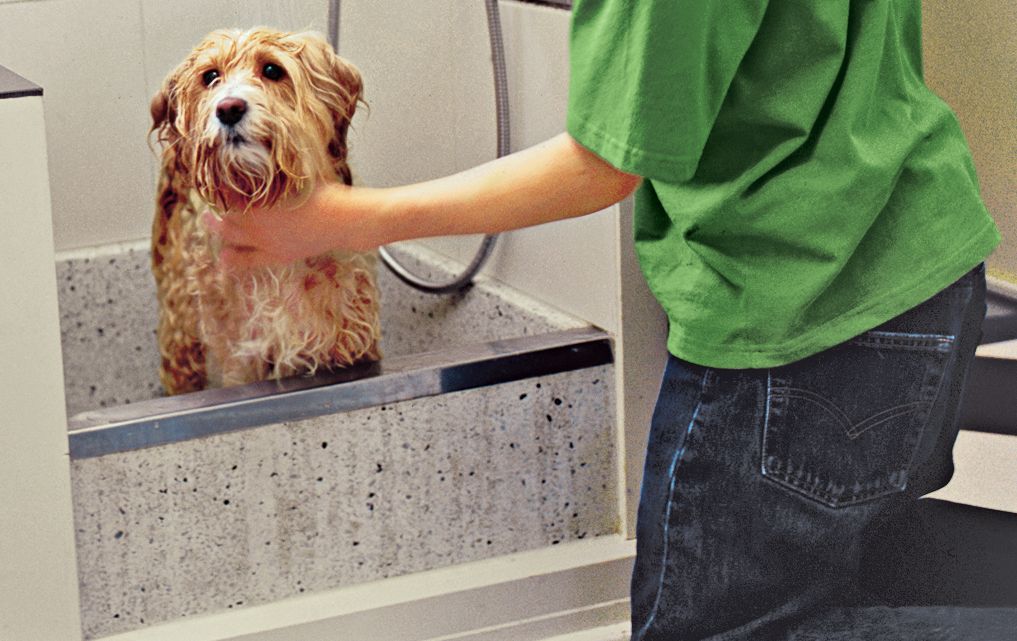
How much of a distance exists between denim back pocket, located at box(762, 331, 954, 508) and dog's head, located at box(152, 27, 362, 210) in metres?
0.54

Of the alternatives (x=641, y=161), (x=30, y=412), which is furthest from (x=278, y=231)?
(x=641, y=161)

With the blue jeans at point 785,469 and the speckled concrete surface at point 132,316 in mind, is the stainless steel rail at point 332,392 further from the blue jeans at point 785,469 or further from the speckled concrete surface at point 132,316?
the blue jeans at point 785,469

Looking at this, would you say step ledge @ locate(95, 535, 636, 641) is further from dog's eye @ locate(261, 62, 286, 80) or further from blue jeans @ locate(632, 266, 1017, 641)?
dog's eye @ locate(261, 62, 286, 80)

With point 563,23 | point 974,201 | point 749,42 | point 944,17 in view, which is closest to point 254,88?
point 563,23

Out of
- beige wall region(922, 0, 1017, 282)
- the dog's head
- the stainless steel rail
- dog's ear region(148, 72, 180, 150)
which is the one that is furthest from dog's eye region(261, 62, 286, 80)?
beige wall region(922, 0, 1017, 282)

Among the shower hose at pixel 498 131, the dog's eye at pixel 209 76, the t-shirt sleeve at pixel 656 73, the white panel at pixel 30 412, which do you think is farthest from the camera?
the shower hose at pixel 498 131

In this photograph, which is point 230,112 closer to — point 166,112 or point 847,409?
point 166,112

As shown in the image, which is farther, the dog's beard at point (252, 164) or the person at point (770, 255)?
the dog's beard at point (252, 164)

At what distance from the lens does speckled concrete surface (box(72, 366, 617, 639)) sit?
58.8 inches

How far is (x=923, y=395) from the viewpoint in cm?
119

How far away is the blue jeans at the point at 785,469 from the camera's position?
46.2 inches

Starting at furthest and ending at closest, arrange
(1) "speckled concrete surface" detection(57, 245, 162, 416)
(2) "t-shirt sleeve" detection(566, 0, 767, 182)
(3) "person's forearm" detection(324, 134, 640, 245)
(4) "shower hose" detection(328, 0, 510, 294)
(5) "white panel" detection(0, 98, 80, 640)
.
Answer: (1) "speckled concrete surface" detection(57, 245, 162, 416), (4) "shower hose" detection(328, 0, 510, 294), (5) "white panel" detection(0, 98, 80, 640), (3) "person's forearm" detection(324, 134, 640, 245), (2) "t-shirt sleeve" detection(566, 0, 767, 182)

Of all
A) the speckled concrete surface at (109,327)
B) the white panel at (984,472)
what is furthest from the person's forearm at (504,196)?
the speckled concrete surface at (109,327)

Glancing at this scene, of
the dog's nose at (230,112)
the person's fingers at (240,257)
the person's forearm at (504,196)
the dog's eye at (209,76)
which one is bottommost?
the person's fingers at (240,257)
